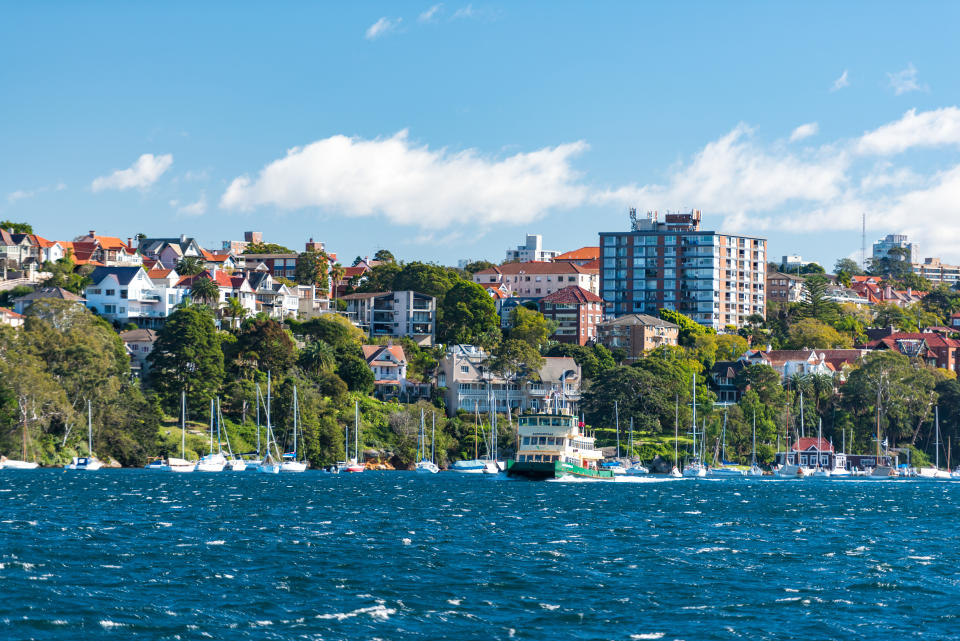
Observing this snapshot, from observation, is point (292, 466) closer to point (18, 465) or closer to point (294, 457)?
point (294, 457)

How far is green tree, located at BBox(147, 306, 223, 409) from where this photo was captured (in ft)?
472

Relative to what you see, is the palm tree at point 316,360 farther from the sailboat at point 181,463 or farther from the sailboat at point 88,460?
the sailboat at point 88,460

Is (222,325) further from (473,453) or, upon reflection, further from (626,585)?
(626,585)

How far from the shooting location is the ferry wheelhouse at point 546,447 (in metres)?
115

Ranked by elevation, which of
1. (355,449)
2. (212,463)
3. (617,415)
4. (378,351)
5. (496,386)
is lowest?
(212,463)

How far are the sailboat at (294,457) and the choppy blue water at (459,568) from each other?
42.0 metres

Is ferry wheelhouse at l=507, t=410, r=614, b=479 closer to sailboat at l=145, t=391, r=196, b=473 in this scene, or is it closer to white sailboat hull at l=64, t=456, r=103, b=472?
sailboat at l=145, t=391, r=196, b=473

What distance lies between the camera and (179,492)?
299 feet

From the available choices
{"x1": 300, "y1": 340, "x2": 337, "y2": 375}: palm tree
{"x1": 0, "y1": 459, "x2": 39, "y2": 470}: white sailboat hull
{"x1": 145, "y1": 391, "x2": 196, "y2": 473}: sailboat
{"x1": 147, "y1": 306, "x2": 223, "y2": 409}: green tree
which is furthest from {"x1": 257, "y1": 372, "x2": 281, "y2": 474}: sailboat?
{"x1": 0, "y1": 459, "x2": 39, "y2": 470}: white sailboat hull

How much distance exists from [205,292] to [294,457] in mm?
46960

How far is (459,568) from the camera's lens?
165 ft

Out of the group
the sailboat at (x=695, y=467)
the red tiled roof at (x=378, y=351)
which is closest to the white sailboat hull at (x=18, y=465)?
the red tiled roof at (x=378, y=351)

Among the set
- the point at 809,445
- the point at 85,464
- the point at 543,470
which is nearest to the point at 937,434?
the point at 809,445

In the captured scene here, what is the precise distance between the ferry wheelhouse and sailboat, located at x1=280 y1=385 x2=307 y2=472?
24.7 metres
